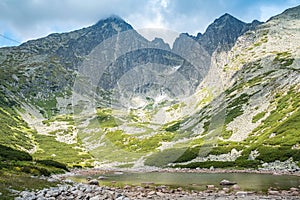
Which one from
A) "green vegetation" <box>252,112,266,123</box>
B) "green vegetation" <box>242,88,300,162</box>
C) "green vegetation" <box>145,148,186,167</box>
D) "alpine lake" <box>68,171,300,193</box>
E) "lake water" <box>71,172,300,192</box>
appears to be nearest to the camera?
"alpine lake" <box>68,171,300,193</box>

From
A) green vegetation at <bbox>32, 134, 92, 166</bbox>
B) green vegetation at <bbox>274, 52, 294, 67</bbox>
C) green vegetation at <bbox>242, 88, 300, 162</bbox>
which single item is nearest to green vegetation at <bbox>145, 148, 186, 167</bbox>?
green vegetation at <bbox>242, 88, 300, 162</bbox>

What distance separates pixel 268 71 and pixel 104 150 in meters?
105

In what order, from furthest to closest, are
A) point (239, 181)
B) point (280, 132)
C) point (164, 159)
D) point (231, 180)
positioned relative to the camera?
point (164, 159), point (280, 132), point (231, 180), point (239, 181)

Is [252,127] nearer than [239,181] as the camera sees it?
No

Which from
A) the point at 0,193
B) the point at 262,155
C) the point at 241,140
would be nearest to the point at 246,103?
the point at 241,140

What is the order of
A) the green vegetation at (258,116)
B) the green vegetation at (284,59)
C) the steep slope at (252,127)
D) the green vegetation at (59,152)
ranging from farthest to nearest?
the green vegetation at (284,59) → the green vegetation at (59,152) → the green vegetation at (258,116) → the steep slope at (252,127)

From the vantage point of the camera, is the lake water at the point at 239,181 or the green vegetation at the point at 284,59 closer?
the lake water at the point at 239,181

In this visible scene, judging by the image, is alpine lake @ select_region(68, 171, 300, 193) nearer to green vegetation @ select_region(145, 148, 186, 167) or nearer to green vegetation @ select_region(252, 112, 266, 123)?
green vegetation @ select_region(145, 148, 186, 167)

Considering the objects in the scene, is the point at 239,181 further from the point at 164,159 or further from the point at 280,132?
the point at 164,159

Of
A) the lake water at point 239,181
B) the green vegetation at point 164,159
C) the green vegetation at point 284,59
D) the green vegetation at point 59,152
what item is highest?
the green vegetation at point 284,59

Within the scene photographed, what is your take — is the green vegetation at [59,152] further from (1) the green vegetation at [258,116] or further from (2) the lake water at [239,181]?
(2) the lake water at [239,181]

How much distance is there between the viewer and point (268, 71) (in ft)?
566

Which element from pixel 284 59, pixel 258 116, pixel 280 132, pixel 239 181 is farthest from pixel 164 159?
pixel 284 59

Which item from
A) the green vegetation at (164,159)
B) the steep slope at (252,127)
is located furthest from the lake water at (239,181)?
the green vegetation at (164,159)
